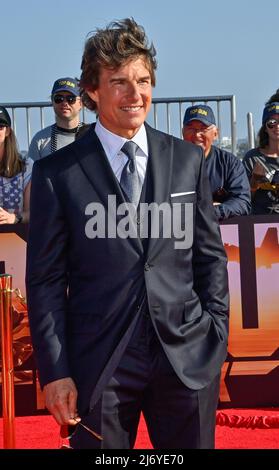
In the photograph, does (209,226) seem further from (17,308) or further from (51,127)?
(51,127)

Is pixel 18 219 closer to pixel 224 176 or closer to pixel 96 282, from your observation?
pixel 224 176

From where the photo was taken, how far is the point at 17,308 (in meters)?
6.23

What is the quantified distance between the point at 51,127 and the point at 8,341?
11.8ft

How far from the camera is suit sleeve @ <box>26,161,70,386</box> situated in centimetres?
296

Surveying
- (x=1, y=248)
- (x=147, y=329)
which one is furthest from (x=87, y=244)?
(x=1, y=248)

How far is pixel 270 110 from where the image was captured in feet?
23.7

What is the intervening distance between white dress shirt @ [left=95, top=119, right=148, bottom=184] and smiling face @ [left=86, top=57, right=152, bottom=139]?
4 centimetres

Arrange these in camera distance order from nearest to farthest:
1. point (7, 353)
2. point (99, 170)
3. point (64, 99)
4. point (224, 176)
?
point (99, 170)
point (7, 353)
point (224, 176)
point (64, 99)

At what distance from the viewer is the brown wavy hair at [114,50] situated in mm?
2990

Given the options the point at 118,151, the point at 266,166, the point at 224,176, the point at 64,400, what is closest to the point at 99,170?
the point at 118,151

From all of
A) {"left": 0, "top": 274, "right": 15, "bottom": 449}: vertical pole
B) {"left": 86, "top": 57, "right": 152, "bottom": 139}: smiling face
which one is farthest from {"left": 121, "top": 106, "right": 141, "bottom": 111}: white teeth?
{"left": 0, "top": 274, "right": 15, "bottom": 449}: vertical pole

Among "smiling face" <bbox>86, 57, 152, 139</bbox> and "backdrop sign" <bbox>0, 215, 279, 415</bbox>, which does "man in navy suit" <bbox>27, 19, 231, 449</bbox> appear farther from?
"backdrop sign" <bbox>0, 215, 279, 415</bbox>

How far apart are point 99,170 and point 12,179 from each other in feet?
10.9

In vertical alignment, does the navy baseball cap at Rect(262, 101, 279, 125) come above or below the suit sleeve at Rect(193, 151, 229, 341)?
above
